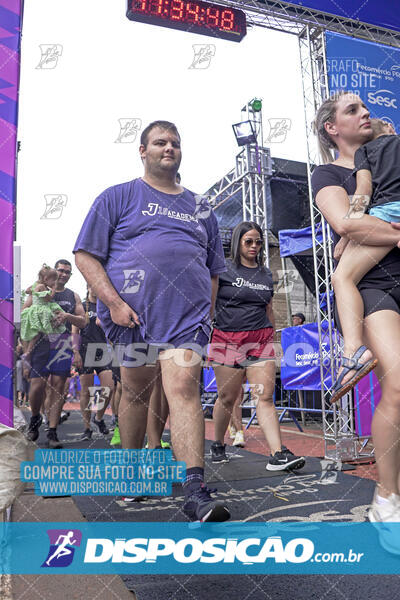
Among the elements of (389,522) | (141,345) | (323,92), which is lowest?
(389,522)

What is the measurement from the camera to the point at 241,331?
3781 millimetres

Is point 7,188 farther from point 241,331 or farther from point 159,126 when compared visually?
point 241,331

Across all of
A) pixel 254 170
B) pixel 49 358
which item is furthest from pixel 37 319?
pixel 254 170

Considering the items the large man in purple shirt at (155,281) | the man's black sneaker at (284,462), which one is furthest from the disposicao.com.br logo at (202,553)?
the man's black sneaker at (284,462)

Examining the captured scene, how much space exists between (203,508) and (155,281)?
0.93 metres

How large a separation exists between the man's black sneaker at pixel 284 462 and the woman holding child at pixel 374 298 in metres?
1.48

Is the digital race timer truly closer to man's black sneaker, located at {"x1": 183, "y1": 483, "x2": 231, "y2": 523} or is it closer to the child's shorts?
the child's shorts

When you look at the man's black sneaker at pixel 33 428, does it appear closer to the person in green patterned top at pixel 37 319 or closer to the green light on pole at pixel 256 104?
the person in green patterned top at pixel 37 319

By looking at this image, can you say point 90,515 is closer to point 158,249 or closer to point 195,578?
point 195,578

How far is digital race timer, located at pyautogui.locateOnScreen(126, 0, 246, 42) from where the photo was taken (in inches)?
202

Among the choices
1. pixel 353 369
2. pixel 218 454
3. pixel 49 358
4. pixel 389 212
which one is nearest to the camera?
pixel 353 369

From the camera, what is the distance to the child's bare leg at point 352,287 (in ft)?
5.41

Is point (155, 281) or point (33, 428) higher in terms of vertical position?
point (155, 281)

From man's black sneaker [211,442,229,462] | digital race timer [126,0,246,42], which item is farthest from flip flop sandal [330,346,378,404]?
digital race timer [126,0,246,42]
